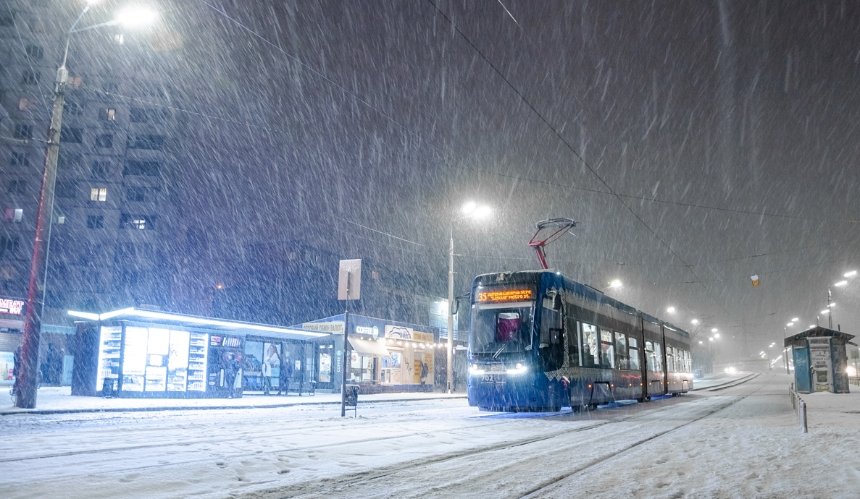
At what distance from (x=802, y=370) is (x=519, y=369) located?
2422 centimetres

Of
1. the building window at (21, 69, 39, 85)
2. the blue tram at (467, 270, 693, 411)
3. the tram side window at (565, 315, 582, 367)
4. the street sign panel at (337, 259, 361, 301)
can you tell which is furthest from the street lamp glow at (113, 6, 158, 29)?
the building window at (21, 69, 39, 85)

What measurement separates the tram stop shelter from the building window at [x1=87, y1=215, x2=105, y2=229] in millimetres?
58521

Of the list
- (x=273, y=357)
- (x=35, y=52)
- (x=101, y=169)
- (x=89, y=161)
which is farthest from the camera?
(x=101, y=169)

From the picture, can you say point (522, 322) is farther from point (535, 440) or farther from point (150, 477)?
Answer: point (150, 477)

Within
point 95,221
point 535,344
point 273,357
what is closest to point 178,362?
point 273,357

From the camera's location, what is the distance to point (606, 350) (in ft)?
62.5

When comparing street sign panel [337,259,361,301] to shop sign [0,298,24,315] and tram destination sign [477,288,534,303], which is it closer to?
tram destination sign [477,288,534,303]

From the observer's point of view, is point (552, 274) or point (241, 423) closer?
point (241, 423)

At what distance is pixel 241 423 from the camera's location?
542 inches

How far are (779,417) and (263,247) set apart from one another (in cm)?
4406

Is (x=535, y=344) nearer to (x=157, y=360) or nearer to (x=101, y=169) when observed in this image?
(x=157, y=360)

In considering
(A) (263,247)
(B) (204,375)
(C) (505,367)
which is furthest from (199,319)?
(A) (263,247)

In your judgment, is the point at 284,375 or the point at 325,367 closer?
the point at 284,375

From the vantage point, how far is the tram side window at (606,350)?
18642mm
